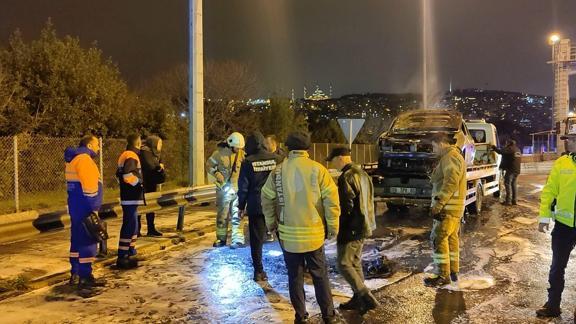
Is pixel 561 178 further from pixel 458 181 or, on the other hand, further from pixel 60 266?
pixel 60 266

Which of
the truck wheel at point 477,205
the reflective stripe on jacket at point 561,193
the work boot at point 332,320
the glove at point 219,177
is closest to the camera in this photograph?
the work boot at point 332,320

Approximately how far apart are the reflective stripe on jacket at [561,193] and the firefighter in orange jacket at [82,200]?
15.8 feet

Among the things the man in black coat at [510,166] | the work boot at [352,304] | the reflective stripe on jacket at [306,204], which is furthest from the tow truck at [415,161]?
the reflective stripe on jacket at [306,204]

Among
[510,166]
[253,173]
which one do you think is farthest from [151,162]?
[510,166]

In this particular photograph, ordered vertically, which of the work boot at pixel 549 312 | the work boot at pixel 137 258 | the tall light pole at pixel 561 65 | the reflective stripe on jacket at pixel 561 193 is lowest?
the work boot at pixel 549 312

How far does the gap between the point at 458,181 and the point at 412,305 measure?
4.94 ft

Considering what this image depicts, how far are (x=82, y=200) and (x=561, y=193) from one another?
505cm

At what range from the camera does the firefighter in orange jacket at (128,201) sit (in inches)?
282

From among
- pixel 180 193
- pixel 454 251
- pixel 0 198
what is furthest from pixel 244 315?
pixel 0 198

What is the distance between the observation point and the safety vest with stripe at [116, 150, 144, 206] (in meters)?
7.13

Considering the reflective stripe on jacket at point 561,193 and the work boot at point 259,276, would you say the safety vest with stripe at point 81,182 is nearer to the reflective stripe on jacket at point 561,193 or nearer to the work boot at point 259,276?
the work boot at point 259,276

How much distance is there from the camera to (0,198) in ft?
42.1

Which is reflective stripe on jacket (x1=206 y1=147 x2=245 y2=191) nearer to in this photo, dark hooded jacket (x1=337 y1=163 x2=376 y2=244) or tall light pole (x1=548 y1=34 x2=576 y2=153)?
dark hooded jacket (x1=337 y1=163 x2=376 y2=244)

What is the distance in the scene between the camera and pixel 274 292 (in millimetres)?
6180
